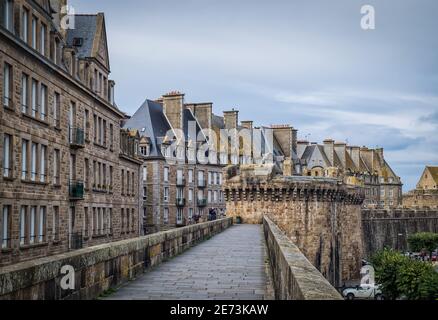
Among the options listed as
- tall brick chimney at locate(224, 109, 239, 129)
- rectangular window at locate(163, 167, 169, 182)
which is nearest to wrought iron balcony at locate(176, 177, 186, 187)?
rectangular window at locate(163, 167, 169, 182)

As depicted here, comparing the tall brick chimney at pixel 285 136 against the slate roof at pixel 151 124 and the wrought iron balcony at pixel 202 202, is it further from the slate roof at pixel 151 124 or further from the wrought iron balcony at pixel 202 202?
the slate roof at pixel 151 124

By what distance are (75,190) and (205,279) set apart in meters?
20.8

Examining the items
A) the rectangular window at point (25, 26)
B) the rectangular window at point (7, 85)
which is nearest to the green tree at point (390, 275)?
the rectangular window at point (25, 26)

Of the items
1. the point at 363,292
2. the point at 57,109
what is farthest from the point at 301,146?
the point at 57,109

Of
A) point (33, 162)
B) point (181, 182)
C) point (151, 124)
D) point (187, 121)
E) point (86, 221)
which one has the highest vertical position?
point (187, 121)

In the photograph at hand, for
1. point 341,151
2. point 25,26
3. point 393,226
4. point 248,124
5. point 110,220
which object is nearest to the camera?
point 25,26

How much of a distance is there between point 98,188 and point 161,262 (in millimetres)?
23464

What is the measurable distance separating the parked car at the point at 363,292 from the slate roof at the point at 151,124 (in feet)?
78.6

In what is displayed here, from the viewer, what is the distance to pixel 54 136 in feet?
95.9

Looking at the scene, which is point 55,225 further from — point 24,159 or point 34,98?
point 34,98

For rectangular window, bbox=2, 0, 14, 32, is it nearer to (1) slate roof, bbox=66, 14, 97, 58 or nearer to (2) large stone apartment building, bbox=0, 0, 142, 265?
(2) large stone apartment building, bbox=0, 0, 142, 265
